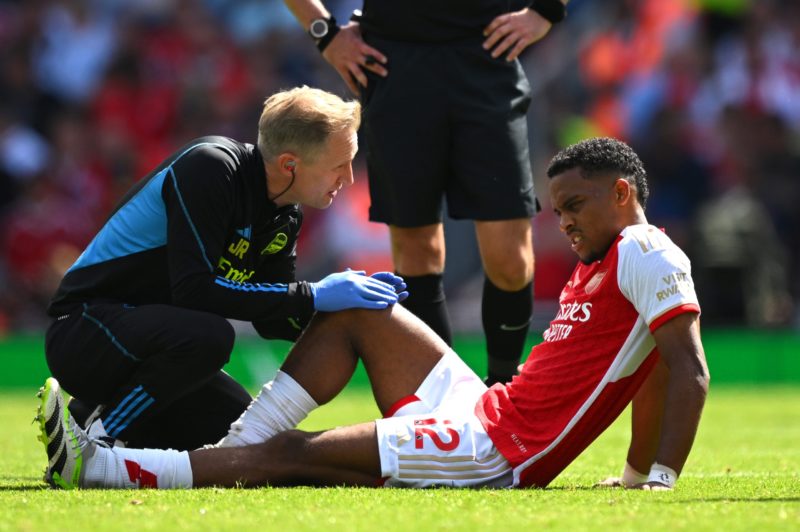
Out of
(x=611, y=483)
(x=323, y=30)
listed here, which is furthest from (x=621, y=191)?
(x=323, y=30)


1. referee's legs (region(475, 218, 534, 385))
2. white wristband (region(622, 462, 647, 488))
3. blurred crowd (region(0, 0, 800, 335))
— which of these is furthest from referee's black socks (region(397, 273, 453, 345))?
blurred crowd (region(0, 0, 800, 335))

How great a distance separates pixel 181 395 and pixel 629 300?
159cm

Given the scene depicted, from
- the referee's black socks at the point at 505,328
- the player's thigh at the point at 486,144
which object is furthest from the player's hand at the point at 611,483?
the player's thigh at the point at 486,144

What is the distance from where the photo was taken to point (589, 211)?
4.09 metres

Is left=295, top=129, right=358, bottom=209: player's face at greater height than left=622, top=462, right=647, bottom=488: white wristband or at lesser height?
greater

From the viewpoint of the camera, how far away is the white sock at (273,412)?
434cm

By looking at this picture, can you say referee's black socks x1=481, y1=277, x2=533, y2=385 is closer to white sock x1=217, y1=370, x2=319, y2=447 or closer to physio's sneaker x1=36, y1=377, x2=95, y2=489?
white sock x1=217, y1=370, x2=319, y2=447

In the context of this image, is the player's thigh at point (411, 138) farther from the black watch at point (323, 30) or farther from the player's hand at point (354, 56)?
the black watch at point (323, 30)

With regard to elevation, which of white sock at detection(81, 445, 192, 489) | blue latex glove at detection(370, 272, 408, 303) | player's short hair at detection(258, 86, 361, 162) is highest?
player's short hair at detection(258, 86, 361, 162)

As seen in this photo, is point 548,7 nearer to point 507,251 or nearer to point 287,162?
point 507,251

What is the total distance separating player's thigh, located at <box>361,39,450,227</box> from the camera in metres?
5.57

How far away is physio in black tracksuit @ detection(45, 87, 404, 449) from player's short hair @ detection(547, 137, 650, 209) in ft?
2.45

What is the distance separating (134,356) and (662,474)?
1804mm

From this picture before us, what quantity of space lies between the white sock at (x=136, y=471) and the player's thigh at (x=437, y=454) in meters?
0.65
